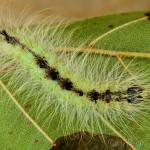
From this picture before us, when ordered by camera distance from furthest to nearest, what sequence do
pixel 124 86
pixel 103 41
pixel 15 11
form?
pixel 15 11, pixel 103 41, pixel 124 86

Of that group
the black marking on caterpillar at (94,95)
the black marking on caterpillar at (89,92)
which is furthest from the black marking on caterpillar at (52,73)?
the black marking on caterpillar at (94,95)

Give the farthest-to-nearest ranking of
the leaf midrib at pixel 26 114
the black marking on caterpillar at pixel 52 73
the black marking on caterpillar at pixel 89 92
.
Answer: the leaf midrib at pixel 26 114 < the black marking on caterpillar at pixel 52 73 < the black marking on caterpillar at pixel 89 92

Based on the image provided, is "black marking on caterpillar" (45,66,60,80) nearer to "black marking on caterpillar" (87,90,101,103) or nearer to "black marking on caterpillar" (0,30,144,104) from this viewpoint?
"black marking on caterpillar" (0,30,144,104)

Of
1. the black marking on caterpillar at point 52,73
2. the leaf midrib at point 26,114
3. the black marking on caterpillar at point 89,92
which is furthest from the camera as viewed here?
the leaf midrib at point 26,114

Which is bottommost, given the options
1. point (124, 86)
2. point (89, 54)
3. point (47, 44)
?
point (124, 86)

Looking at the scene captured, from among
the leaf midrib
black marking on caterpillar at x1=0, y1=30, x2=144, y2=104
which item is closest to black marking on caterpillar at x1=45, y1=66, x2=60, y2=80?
black marking on caterpillar at x1=0, y1=30, x2=144, y2=104

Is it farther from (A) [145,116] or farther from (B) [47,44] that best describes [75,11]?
(A) [145,116]

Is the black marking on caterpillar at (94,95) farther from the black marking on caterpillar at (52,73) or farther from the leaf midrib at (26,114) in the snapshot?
the leaf midrib at (26,114)

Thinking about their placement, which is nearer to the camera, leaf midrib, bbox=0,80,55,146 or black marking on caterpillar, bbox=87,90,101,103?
black marking on caterpillar, bbox=87,90,101,103

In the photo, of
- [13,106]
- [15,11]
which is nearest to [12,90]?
[13,106]
